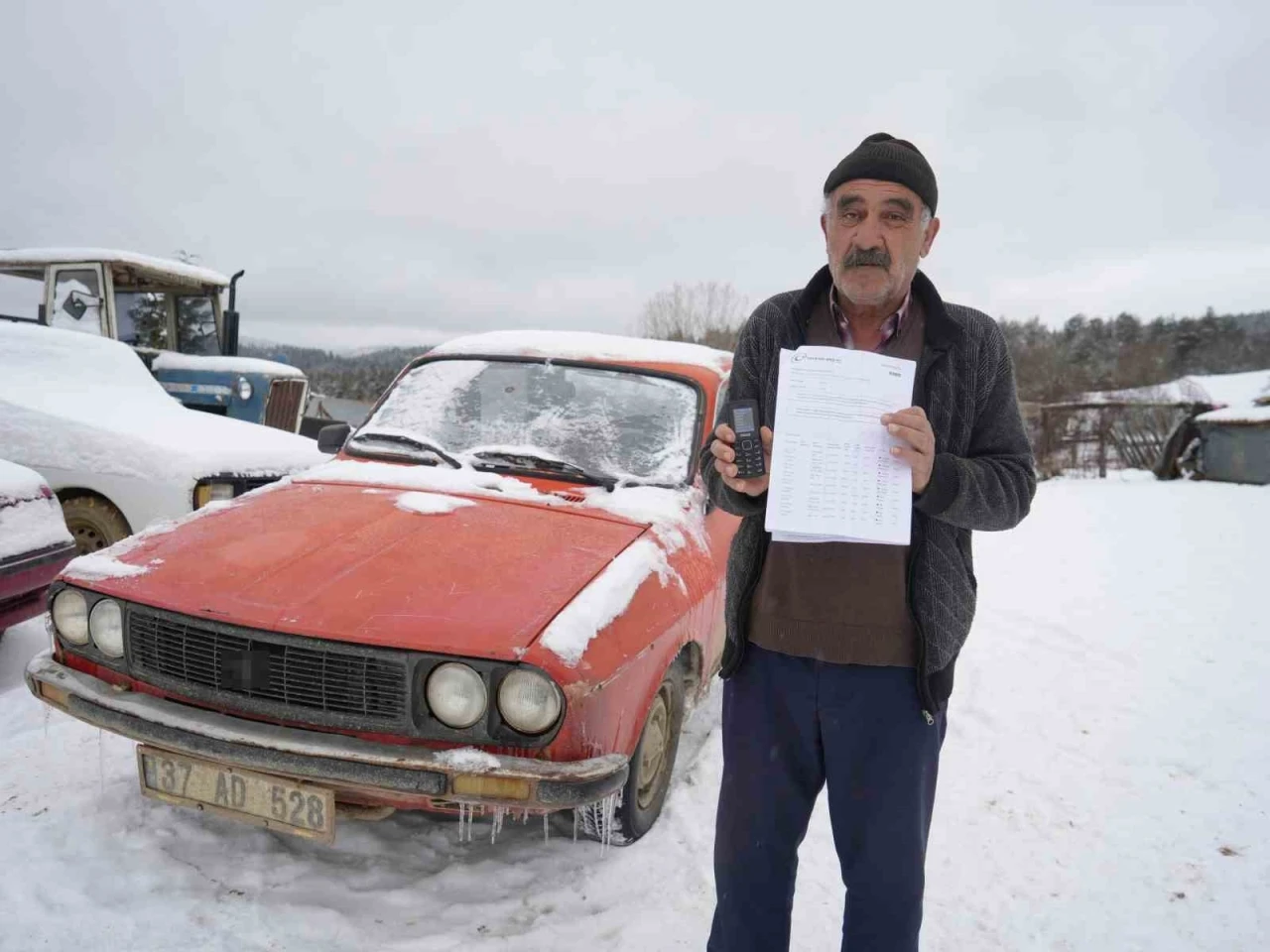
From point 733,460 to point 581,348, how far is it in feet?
7.54

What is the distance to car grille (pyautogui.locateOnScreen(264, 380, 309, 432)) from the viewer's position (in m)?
10.2

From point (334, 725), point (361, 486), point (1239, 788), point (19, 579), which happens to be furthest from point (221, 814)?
point (1239, 788)

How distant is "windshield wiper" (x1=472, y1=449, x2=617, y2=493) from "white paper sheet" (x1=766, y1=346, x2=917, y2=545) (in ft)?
5.22

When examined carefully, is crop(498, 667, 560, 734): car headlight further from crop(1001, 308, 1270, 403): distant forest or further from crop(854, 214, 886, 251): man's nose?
crop(1001, 308, 1270, 403): distant forest

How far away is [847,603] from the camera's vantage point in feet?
5.77

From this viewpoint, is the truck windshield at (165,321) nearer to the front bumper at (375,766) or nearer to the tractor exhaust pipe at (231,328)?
the tractor exhaust pipe at (231,328)

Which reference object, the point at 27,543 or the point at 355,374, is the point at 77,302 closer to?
the point at 27,543

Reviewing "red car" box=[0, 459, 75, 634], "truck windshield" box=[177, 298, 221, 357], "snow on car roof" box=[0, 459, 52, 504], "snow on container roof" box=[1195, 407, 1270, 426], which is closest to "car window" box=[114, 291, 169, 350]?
"truck windshield" box=[177, 298, 221, 357]

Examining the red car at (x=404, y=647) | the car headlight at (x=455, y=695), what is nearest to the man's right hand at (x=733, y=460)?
the red car at (x=404, y=647)

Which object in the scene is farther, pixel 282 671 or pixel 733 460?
pixel 282 671

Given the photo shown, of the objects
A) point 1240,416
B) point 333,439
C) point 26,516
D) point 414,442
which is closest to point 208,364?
point 26,516

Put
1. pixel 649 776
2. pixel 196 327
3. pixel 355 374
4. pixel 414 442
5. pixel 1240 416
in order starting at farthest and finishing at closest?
pixel 355 374 → pixel 1240 416 → pixel 196 327 → pixel 414 442 → pixel 649 776

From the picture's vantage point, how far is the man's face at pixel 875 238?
1.71 m

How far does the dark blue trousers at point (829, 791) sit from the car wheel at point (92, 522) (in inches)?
171
